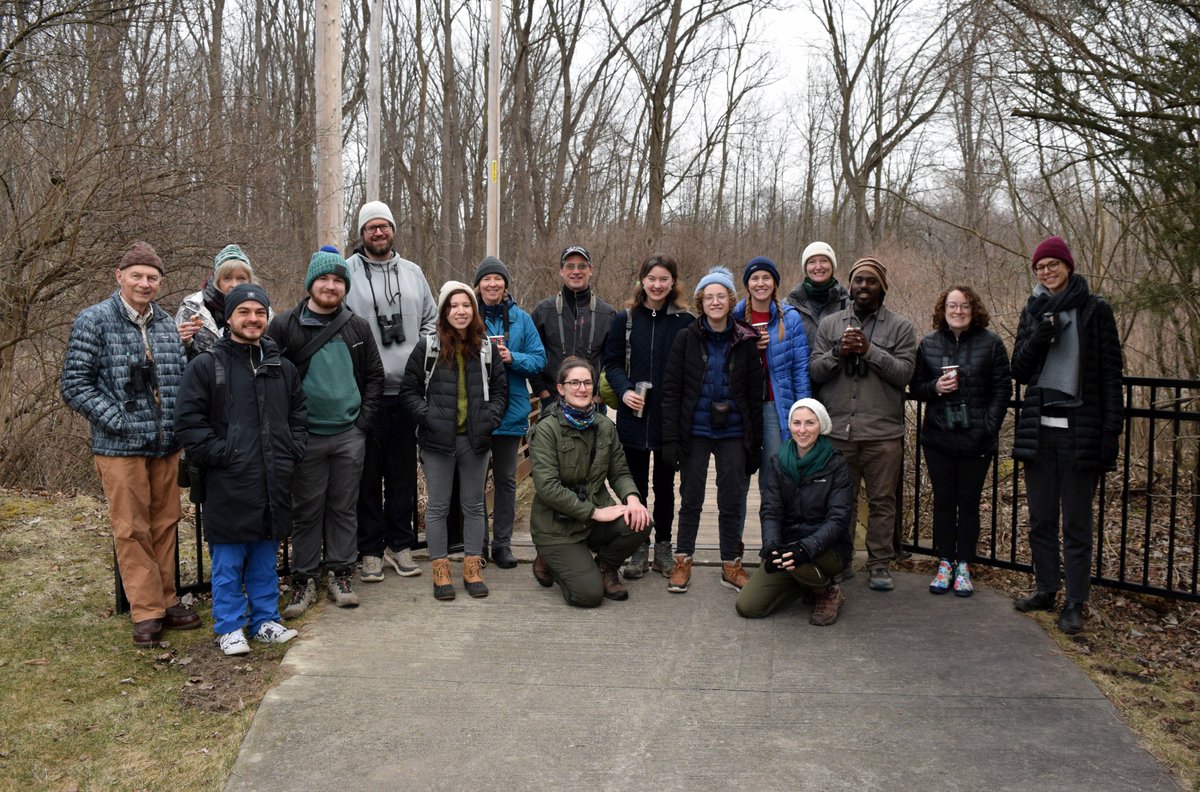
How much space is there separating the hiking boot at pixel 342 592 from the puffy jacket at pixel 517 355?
4.39 feet

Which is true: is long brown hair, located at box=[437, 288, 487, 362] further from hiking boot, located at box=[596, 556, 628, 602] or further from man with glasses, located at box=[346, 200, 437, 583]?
hiking boot, located at box=[596, 556, 628, 602]

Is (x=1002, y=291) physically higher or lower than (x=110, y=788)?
higher

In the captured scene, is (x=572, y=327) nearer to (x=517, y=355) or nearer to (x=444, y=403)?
(x=517, y=355)

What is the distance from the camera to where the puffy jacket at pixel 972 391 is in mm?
5391

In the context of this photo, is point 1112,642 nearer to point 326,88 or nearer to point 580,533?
point 580,533

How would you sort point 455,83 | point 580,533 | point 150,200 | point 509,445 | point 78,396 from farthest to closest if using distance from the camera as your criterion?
point 455,83 → point 150,200 → point 509,445 → point 580,533 → point 78,396

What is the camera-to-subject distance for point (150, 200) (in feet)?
27.7

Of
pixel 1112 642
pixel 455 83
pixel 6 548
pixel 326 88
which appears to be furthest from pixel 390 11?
pixel 1112 642

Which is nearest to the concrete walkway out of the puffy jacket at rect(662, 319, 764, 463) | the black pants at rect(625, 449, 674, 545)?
the black pants at rect(625, 449, 674, 545)

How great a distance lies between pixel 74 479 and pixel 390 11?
24.5 meters

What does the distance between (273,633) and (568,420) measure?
2017 millimetres

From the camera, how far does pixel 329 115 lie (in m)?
9.53

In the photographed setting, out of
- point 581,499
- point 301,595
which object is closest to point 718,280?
point 581,499

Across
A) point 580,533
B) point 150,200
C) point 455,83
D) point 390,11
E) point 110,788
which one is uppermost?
point 390,11
